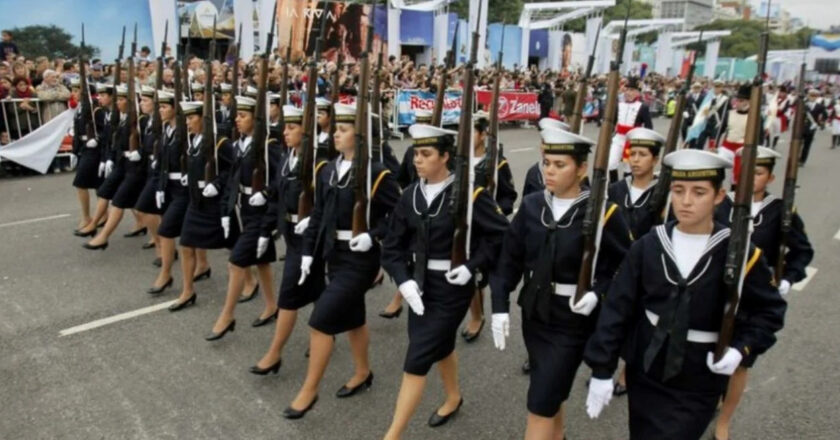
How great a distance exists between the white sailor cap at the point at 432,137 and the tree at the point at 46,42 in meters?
15.4

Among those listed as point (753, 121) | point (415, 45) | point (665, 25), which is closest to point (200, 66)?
point (753, 121)

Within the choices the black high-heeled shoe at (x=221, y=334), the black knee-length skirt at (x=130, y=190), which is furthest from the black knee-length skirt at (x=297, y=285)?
the black knee-length skirt at (x=130, y=190)

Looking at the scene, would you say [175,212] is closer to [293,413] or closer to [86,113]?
[293,413]

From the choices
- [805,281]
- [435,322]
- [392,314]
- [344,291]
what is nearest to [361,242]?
[344,291]

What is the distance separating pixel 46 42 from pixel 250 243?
1461cm

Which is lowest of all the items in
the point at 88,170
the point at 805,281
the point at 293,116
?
the point at 805,281

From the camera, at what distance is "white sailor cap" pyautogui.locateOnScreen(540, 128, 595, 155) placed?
127 inches

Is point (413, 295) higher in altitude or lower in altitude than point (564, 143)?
lower

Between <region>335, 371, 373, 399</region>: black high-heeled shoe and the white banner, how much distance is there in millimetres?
9400

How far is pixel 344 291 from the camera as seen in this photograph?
13.4 ft

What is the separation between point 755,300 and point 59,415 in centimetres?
399

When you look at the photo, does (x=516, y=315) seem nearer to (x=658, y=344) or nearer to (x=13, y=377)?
(x=658, y=344)

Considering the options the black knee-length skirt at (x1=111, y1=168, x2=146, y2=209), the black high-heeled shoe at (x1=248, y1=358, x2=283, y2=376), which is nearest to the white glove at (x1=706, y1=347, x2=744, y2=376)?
the black high-heeled shoe at (x1=248, y1=358, x2=283, y2=376)

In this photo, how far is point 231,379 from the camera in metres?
4.55
